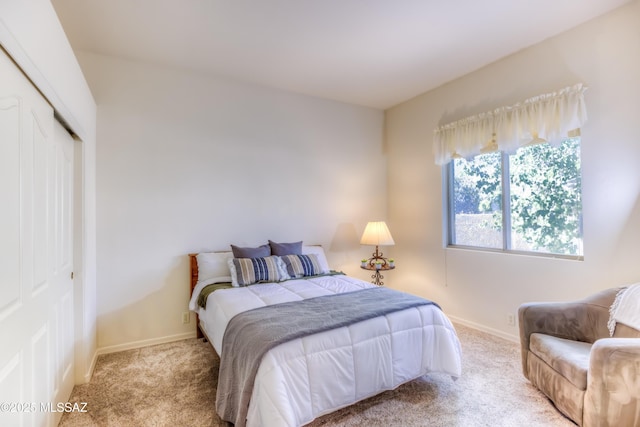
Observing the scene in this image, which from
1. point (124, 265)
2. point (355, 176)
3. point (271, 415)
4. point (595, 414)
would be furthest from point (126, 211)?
point (595, 414)

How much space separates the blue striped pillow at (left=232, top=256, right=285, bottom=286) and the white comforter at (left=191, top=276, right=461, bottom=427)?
248 millimetres

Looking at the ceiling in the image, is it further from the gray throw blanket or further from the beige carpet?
the beige carpet

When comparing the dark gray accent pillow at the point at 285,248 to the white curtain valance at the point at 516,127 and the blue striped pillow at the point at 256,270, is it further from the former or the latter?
the white curtain valance at the point at 516,127

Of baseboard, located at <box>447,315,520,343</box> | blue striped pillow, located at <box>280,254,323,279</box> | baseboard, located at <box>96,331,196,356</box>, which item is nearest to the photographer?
baseboard, located at <box>96,331,196,356</box>

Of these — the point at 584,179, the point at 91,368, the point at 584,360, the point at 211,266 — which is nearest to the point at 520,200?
the point at 584,179

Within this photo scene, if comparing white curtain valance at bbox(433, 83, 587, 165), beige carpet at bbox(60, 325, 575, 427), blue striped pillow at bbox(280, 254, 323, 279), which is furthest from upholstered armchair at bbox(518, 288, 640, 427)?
blue striped pillow at bbox(280, 254, 323, 279)

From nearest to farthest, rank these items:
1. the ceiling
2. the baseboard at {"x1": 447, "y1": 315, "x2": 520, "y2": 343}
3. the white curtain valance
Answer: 1. the ceiling
2. the white curtain valance
3. the baseboard at {"x1": 447, "y1": 315, "x2": 520, "y2": 343}

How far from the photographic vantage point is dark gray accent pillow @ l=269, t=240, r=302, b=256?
3451 millimetres

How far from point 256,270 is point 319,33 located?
225 cm

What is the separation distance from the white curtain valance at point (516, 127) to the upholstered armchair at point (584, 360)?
1.43 meters

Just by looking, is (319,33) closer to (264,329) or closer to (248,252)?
(248,252)

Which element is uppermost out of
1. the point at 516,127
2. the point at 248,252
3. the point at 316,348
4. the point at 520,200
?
the point at 516,127

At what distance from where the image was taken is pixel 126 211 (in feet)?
9.89

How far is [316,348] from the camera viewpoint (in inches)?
71.6
